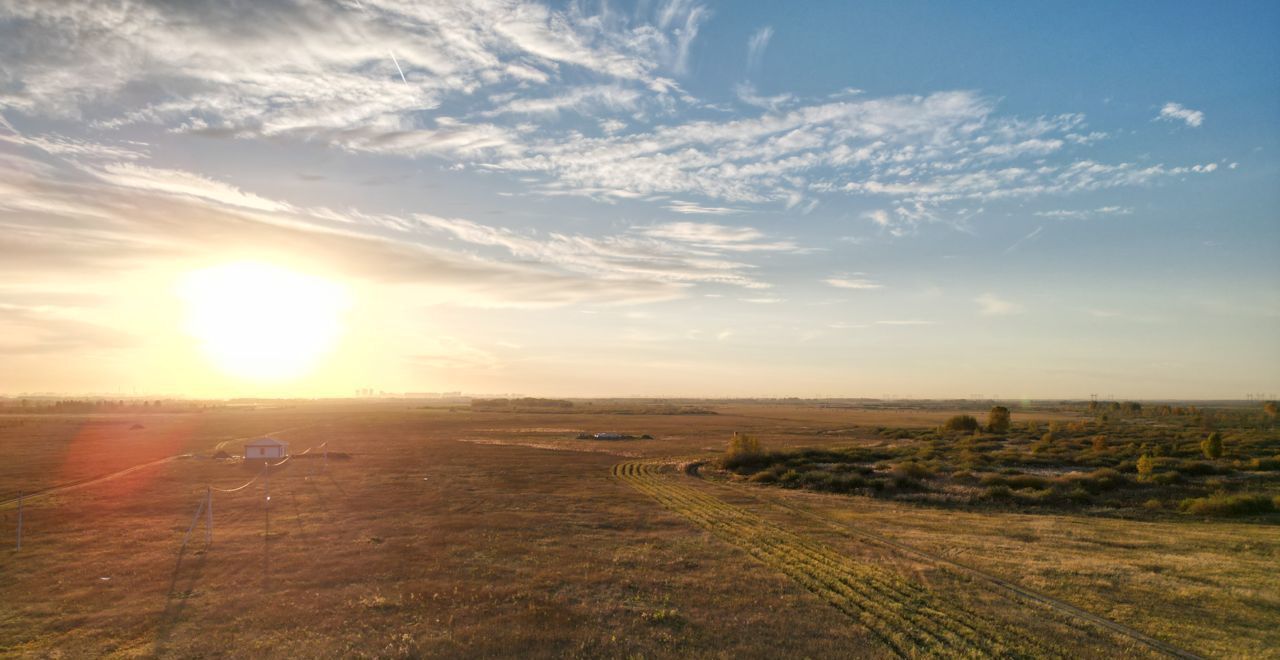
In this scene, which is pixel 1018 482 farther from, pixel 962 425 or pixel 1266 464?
pixel 962 425

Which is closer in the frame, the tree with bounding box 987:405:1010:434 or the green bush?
the green bush

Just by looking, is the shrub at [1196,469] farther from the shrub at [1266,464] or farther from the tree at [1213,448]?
the tree at [1213,448]

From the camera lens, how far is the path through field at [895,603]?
13.5 metres

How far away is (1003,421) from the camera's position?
8525 cm

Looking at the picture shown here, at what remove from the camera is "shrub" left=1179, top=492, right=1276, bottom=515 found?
30016mm

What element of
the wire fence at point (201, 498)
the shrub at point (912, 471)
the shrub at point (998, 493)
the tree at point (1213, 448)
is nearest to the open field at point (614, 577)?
the wire fence at point (201, 498)

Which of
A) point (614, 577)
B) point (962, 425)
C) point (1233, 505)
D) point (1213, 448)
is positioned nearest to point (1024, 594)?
point (614, 577)

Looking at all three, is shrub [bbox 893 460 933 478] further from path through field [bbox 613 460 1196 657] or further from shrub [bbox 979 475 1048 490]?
path through field [bbox 613 460 1196 657]

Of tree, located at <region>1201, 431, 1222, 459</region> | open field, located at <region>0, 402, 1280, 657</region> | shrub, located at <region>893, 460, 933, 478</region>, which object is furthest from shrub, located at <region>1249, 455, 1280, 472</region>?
shrub, located at <region>893, 460, 933, 478</region>

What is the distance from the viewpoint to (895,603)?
52.7ft

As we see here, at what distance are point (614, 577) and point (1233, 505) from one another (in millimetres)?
31226

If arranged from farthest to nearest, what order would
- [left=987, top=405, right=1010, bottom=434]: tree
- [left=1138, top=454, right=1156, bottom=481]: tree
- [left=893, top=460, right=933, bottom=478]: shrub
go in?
[left=987, top=405, right=1010, bottom=434]: tree
[left=893, top=460, right=933, bottom=478]: shrub
[left=1138, top=454, right=1156, bottom=481]: tree

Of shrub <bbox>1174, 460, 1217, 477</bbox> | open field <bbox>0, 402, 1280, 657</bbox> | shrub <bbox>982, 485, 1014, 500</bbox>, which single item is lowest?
shrub <bbox>982, 485, 1014, 500</bbox>

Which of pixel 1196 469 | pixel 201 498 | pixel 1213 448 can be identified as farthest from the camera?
pixel 1213 448
